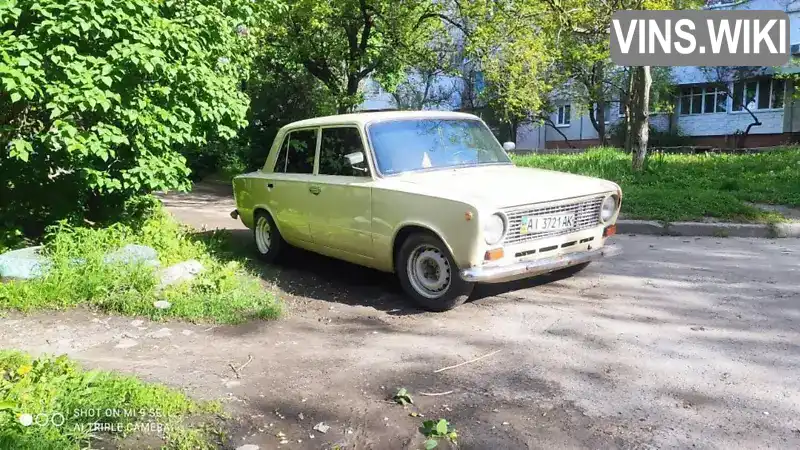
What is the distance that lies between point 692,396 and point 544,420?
34.3 inches

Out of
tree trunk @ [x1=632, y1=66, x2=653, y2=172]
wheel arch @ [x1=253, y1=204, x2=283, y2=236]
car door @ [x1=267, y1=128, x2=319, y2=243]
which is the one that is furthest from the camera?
tree trunk @ [x1=632, y1=66, x2=653, y2=172]

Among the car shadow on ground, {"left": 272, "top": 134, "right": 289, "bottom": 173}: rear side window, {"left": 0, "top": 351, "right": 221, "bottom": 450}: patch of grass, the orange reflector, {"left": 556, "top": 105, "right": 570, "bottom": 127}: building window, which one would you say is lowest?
the car shadow on ground

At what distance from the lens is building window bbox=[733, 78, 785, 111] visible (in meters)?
31.5

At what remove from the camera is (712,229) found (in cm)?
835

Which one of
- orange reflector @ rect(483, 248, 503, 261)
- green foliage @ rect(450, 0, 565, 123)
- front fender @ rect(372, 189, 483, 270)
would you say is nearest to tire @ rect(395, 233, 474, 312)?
front fender @ rect(372, 189, 483, 270)

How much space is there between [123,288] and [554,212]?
382 cm

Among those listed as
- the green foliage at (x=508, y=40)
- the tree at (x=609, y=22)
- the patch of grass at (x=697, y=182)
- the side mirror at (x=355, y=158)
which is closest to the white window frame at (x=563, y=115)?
the green foliage at (x=508, y=40)

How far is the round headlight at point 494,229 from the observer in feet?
15.4

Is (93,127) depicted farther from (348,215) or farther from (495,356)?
(495,356)

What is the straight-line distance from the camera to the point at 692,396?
11.0ft

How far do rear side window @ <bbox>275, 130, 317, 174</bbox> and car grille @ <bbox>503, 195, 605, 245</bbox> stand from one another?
2.50m

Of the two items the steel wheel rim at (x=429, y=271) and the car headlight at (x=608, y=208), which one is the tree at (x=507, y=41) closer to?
the car headlight at (x=608, y=208)

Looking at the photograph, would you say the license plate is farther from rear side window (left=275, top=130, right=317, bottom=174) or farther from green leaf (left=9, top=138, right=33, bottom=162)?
green leaf (left=9, top=138, right=33, bottom=162)

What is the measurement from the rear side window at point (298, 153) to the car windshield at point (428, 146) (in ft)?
3.26
